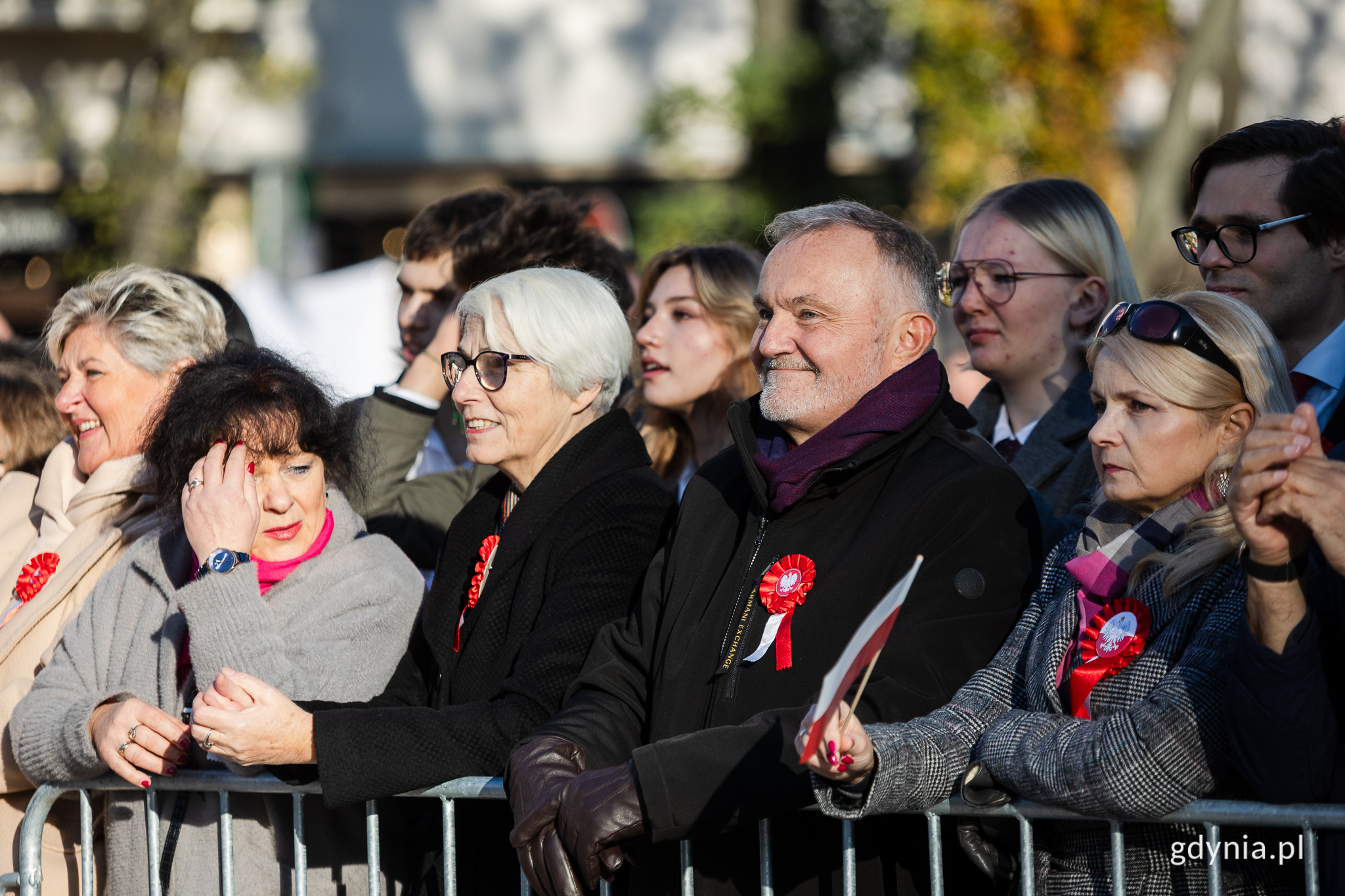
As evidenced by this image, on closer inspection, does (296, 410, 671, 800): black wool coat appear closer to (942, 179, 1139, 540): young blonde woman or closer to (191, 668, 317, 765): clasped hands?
(191, 668, 317, 765): clasped hands

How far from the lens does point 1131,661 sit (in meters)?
2.49

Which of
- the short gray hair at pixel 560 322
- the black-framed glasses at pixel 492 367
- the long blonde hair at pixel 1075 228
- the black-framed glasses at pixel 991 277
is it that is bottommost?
the black-framed glasses at pixel 492 367

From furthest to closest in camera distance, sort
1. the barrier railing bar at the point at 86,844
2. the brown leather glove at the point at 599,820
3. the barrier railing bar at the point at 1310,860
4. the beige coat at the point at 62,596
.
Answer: the beige coat at the point at 62,596 → the barrier railing bar at the point at 86,844 → the brown leather glove at the point at 599,820 → the barrier railing bar at the point at 1310,860

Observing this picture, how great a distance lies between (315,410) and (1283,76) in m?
14.7

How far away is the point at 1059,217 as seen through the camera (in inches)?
162

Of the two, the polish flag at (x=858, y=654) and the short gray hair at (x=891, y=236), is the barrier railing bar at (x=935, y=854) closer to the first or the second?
the polish flag at (x=858, y=654)

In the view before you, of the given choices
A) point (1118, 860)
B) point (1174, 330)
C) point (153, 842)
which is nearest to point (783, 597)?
point (1118, 860)

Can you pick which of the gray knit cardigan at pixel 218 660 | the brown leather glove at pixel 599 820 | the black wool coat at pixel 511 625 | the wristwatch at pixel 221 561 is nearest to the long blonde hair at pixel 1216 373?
the brown leather glove at pixel 599 820

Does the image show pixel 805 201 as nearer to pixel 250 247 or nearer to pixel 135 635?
pixel 250 247

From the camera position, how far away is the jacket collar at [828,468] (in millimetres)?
2906

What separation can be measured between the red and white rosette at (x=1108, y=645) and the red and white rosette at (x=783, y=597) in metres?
0.56

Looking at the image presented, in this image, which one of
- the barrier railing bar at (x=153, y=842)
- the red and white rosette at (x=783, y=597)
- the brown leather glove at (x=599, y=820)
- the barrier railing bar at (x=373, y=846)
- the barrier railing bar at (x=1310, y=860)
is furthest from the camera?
the barrier railing bar at (x=153, y=842)

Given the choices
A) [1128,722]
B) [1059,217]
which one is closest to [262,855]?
[1128,722]

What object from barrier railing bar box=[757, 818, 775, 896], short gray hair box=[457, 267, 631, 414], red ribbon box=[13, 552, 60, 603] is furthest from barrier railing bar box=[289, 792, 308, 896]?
red ribbon box=[13, 552, 60, 603]
